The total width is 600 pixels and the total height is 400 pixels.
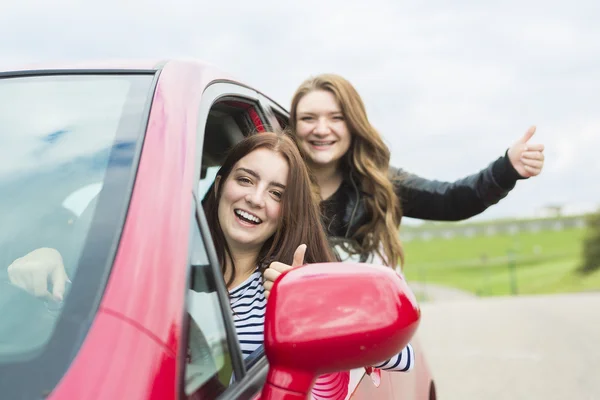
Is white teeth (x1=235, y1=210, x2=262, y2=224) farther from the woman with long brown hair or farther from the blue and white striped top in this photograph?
the blue and white striped top

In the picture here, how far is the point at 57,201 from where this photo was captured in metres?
1.47

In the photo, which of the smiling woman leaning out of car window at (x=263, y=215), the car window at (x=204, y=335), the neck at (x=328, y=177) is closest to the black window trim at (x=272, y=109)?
the neck at (x=328, y=177)

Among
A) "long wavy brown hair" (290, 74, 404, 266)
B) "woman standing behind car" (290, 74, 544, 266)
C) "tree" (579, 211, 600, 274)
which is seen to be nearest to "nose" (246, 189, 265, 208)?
"woman standing behind car" (290, 74, 544, 266)

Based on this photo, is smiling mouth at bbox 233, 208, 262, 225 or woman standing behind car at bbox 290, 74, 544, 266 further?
woman standing behind car at bbox 290, 74, 544, 266

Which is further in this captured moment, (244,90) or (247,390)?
(244,90)

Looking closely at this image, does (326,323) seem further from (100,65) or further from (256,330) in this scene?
(100,65)

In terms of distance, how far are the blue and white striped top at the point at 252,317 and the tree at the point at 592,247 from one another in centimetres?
3635

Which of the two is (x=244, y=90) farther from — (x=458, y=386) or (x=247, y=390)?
(x=458, y=386)

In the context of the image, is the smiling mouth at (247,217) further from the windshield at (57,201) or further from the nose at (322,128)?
the nose at (322,128)

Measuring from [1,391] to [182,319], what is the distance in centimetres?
28

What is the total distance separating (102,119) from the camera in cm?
156

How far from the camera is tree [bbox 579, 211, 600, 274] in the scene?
3588 cm

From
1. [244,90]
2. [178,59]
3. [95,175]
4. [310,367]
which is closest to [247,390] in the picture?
[310,367]

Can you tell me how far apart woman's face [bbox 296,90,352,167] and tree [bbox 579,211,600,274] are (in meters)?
34.8
